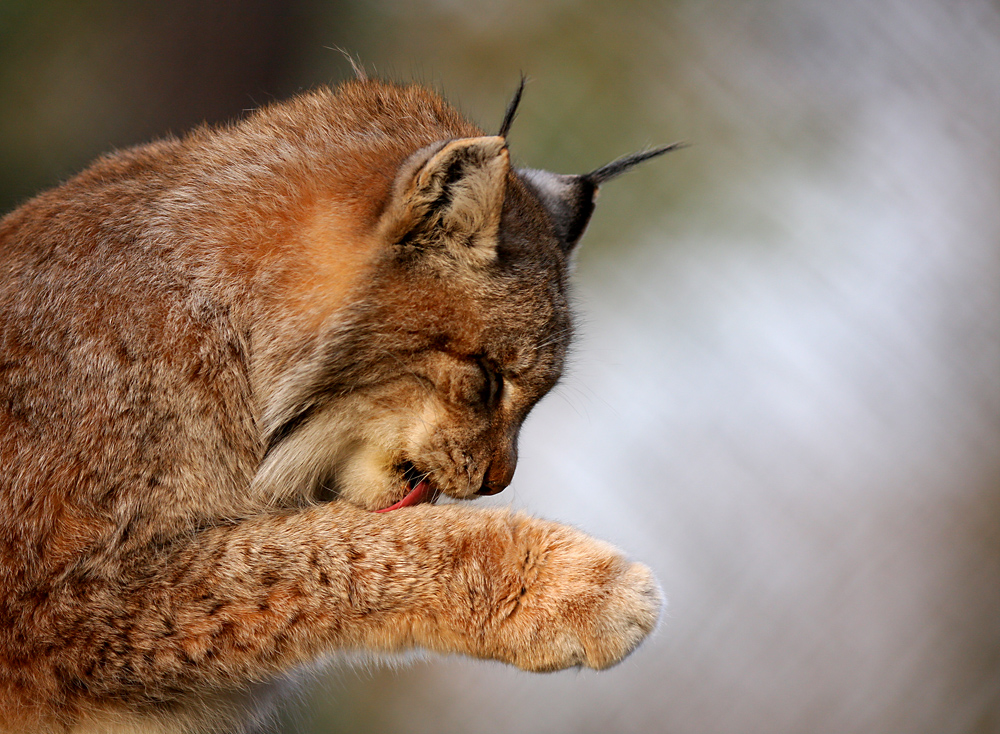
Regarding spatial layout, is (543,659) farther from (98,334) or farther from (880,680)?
(880,680)

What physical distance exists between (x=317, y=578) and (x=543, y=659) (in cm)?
33

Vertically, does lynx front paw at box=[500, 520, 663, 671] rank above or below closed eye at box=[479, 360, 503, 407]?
below

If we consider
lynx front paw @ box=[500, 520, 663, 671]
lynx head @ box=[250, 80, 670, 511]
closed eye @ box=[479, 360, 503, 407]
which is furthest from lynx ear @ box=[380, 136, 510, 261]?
lynx front paw @ box=[500, 520, 663, 671]

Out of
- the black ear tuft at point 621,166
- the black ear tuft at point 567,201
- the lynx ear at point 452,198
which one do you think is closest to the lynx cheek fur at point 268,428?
the lynx ear at point 452,198

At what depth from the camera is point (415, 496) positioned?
1.40 metres

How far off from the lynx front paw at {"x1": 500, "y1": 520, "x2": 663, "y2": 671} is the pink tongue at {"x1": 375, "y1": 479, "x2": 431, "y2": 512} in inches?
8.4

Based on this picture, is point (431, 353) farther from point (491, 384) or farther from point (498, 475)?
point (498, 475)

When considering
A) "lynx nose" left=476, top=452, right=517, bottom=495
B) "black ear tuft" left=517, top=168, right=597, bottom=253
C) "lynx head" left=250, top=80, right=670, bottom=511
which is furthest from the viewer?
"black ear tuft" left=517, top=168, right=597, bottom=253

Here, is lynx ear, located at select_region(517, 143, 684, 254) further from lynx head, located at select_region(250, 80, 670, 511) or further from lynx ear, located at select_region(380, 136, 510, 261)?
lynx ear, located at select_region(380, 136, 510, 261)

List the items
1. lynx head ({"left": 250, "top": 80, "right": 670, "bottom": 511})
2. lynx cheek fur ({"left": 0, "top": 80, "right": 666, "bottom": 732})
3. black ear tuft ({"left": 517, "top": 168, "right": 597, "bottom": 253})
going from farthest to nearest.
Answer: black ear tuft ({"left": 517, "top": 168, "right": 597, "bottom": 253}), lynx head ({"left": 250, "top": 80, "right": 670, "bottom": 511}), lynx cheek fur ({"left": 0, "top": 80, "right": 666, "bottom": 732})

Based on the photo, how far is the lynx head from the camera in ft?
4.25

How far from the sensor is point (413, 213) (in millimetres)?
1289

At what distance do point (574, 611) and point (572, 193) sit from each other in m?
0.82

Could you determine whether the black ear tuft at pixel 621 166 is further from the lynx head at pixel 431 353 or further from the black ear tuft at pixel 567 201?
the lynx head at pixel 431 353
